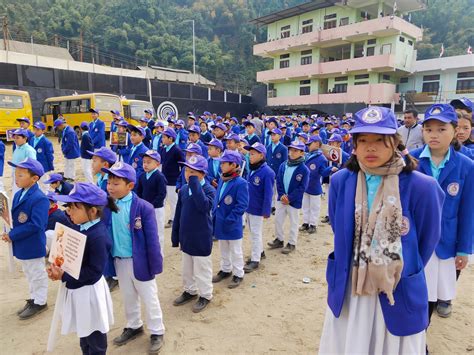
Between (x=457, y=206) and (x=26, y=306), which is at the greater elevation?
(x=457, y=206)

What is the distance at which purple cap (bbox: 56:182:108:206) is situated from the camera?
8.15 ft

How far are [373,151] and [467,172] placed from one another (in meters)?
1.57

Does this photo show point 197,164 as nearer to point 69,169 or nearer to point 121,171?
point 121,171

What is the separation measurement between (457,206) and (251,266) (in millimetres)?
2861

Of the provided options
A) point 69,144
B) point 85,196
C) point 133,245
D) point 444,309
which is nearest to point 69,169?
point 69,144

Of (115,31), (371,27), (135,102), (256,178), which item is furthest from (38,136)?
(115,31)

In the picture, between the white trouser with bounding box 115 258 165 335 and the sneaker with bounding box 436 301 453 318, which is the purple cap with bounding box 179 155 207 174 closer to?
the white trouser with bounding box 115 258 165 335

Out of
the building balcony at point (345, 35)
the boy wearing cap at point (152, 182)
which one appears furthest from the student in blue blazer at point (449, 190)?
the building balcony at point (345, 35)

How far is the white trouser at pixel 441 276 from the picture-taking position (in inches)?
111

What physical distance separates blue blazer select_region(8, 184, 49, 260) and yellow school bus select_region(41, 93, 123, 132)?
16.5m

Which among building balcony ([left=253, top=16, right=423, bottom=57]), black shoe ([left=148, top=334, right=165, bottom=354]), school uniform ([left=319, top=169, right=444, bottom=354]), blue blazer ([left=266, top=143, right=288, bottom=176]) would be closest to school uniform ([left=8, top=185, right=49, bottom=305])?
black shoe ([left=148, top=334, right=165, bottom=354])

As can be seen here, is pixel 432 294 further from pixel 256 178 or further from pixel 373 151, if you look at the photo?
pixel 256 178

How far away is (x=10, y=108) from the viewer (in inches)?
653

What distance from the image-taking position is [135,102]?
20.8 metres
